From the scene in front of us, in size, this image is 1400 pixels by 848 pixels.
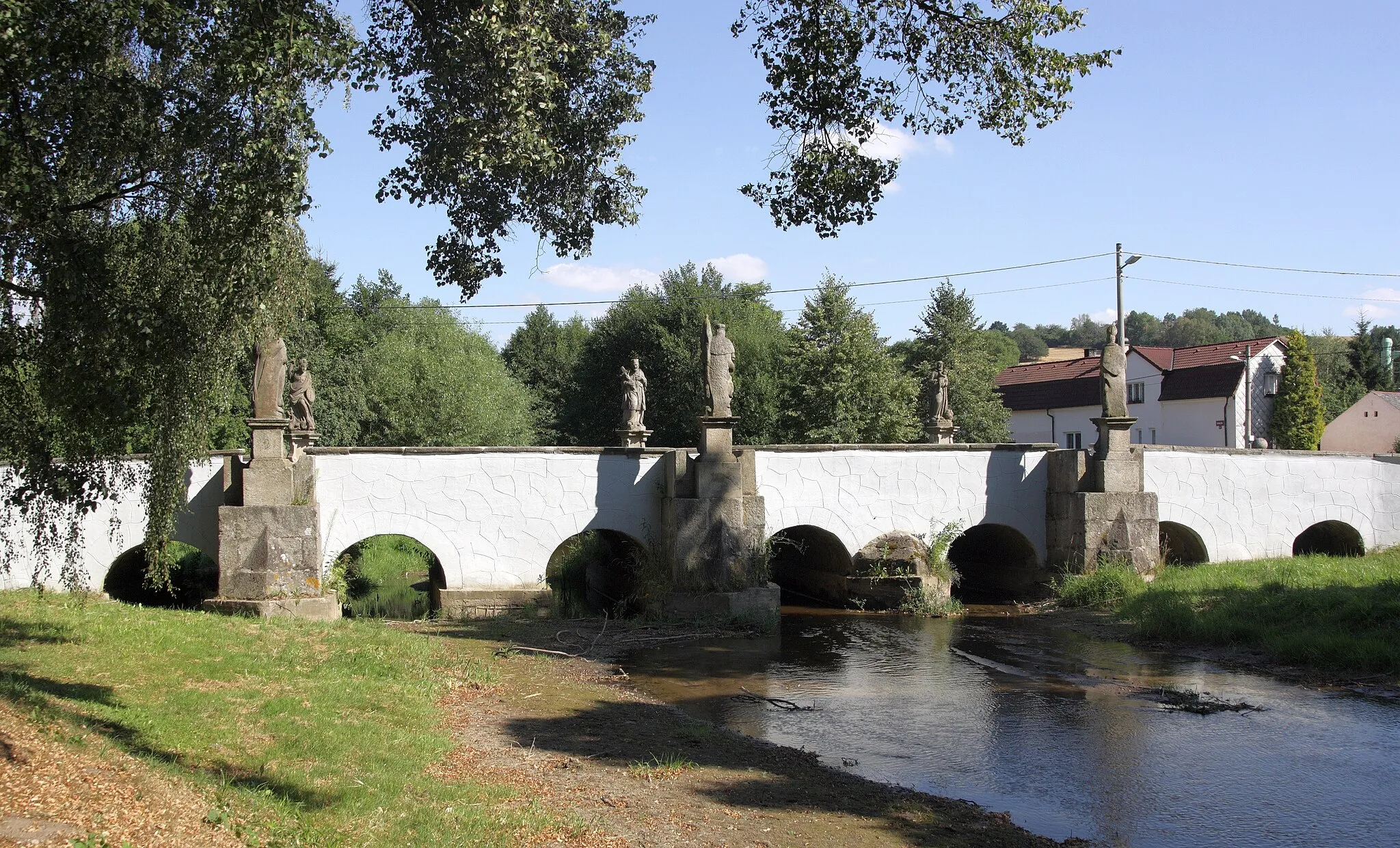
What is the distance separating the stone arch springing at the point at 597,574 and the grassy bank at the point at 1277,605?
8.23 m

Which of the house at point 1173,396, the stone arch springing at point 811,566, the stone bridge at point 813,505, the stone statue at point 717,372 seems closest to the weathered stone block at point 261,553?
the stone bridge at point 813,505

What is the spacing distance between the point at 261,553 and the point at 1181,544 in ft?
60.0

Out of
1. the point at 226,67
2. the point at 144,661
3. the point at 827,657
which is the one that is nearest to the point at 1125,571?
the point at 827,657

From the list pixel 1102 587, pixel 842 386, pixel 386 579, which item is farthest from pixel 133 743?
pixel 842 386

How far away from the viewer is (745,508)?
1834cm

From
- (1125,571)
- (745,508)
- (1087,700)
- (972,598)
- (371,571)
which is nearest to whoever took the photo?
(1087,700)

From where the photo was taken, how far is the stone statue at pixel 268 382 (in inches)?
645

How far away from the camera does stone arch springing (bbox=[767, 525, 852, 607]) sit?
21641mm

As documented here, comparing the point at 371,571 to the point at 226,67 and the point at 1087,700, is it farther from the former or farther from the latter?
the point at 226,67

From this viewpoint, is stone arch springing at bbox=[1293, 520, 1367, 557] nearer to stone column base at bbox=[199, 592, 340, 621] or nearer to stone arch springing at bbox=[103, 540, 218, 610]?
stone column base at bbox=[199, 592, 340, 621]

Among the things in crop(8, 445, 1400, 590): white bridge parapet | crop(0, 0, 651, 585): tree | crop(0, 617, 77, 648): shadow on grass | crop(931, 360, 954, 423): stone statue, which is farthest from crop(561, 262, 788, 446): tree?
crop(0, 0, 651, 585): tree

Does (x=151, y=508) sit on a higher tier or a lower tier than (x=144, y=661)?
→ higher

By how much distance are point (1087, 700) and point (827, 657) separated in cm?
418

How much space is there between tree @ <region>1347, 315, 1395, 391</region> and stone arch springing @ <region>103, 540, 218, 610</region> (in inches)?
1904
